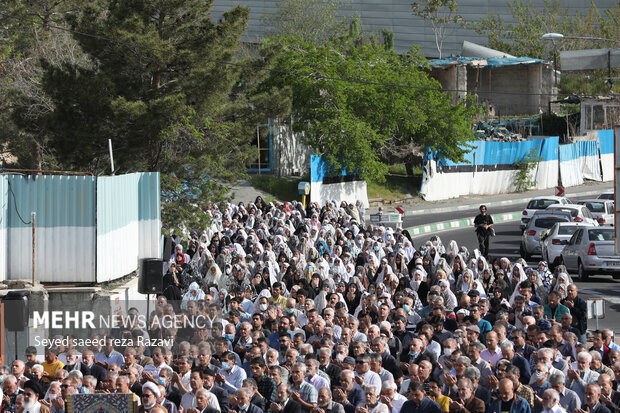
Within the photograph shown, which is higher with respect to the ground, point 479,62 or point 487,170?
point 479,62

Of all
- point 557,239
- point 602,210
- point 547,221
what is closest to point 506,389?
point 557,239

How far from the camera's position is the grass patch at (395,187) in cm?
4341

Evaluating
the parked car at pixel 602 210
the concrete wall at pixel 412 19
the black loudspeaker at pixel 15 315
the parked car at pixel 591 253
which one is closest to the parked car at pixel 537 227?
the parked car at pixel 591 253

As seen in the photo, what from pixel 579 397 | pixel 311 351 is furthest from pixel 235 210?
pixel 579 397

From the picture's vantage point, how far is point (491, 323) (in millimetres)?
14055

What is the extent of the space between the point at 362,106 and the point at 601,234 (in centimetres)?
1898

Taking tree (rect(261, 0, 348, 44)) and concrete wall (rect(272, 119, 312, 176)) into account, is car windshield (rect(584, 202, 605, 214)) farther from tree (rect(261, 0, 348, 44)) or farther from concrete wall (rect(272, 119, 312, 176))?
tree (rect(261, 0, 348, 44))

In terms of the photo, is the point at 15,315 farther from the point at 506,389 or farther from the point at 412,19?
the point at 412,19

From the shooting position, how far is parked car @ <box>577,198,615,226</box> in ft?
105

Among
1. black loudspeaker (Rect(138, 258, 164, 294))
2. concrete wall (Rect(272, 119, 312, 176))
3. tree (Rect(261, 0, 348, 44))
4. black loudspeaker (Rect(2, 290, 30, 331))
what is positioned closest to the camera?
black loudspeaker (Rect(2, 290, 30, 331))

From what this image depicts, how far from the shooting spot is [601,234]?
23812 millimetres

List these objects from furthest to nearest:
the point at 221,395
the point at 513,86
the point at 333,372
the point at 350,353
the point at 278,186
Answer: the point at 513,86
the point at 278,186
the point at 350,353
the point at 333,372
the point at 221,395

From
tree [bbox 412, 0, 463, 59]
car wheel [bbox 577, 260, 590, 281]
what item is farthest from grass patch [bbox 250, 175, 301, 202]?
tree [bbox 412, 0, 463, 59]

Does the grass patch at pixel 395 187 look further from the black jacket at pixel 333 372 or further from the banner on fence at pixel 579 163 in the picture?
the black jacket at pixel 333 372
